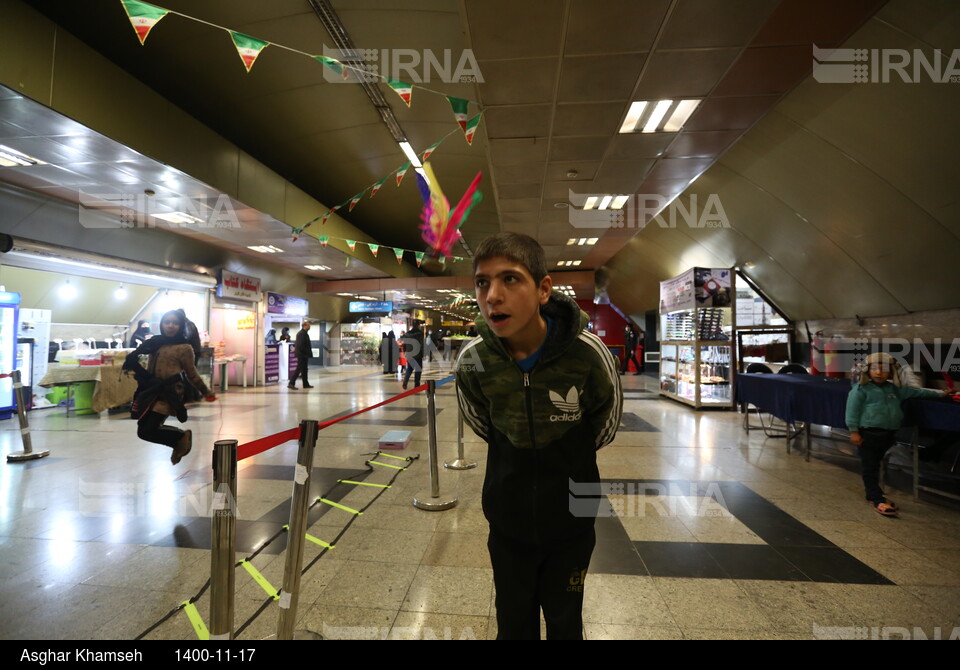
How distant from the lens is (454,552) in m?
2.73

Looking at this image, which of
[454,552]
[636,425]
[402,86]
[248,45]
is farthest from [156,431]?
[636,425]

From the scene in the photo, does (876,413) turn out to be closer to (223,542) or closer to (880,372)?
(880,372)

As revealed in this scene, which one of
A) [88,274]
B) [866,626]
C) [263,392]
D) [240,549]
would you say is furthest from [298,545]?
[263,392]

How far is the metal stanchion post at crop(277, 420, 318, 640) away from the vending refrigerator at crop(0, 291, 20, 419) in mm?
9583

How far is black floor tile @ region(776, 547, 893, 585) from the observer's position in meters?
2.40

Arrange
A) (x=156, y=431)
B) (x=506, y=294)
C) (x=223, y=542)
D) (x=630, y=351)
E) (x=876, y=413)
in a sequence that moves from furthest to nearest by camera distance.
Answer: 1. (x=630, y=351)
2. (x=156, y=431)
3. (x=876, y=413)
4. (x=223, y=542)
5. (x=506, y=294)

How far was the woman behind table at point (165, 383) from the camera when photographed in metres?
3.89

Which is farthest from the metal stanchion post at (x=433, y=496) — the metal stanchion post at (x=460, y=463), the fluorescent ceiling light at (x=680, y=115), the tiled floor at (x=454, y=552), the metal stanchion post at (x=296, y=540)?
the fluorescent ceiling light at (x=680, y=115)

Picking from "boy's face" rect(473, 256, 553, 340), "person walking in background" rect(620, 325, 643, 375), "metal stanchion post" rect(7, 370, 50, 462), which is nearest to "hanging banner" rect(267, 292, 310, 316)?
"metal stanchion post" rect(7, 370, 50, 462)

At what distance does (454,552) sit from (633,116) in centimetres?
510

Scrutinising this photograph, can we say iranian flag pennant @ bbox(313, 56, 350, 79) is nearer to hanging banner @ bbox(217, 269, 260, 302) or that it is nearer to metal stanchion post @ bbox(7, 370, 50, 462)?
metal stanchion post @ bbox(7, 370, 50, 462)

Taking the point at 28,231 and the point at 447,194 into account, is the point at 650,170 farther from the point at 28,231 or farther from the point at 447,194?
the point at 28,231

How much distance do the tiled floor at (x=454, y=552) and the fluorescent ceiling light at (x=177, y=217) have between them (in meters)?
4.99

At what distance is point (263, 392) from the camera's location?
11.5m
